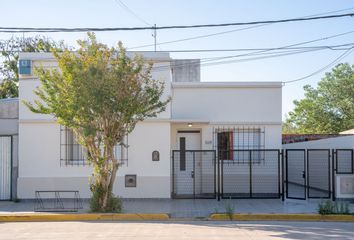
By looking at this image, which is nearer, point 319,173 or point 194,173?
point 194,173

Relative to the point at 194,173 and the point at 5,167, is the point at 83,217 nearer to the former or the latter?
the point at 5,167

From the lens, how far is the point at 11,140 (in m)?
17.8

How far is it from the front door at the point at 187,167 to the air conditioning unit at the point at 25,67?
6.25 metres

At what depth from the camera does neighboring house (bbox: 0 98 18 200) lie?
17656 millimetres

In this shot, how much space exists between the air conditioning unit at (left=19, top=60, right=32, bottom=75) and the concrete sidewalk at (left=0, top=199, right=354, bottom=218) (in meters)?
4.68

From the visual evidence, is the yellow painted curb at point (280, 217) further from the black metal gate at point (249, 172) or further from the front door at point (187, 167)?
the black metal gate at point (249, 172)

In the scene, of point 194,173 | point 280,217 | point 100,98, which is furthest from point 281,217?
point 100,98

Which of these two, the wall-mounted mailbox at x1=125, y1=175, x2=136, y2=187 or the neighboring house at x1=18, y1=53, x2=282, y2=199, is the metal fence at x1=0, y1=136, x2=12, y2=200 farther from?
the wall-mounted mailbox at x1=125, y1=175, x2=136, y2=187

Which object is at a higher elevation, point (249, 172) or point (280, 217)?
point (249, 172)

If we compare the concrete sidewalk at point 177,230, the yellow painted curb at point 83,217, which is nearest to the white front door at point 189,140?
the yellow painted curb at point 83,217

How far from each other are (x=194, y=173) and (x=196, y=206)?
110 inches

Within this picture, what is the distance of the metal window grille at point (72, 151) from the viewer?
57.7ft

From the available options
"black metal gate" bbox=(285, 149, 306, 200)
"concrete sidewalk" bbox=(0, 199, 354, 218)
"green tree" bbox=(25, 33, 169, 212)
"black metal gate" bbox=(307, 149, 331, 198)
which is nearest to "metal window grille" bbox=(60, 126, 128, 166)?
"concrete sidewalk" bbox=(0, 199, 354, 218)

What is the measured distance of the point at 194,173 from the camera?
18734mm
